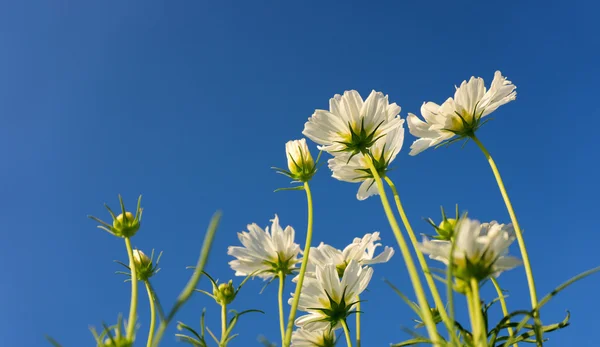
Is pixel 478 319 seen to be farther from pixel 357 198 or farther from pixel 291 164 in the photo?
pixel 291 164

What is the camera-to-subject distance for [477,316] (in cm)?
55

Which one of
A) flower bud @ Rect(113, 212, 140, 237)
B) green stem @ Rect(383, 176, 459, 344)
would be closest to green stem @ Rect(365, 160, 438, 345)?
green stem @ Rect(383, 176, 459, 344)

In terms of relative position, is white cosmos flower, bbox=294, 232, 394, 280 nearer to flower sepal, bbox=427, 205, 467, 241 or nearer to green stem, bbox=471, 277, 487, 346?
flower sepal, bbox=427, 205, 467, 241

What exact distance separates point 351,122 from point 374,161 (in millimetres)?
117

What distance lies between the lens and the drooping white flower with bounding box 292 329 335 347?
1.22m

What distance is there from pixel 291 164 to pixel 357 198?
0.21m

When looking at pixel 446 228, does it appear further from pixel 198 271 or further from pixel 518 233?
pixel 198 271

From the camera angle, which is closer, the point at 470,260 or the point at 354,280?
the point at 470,260

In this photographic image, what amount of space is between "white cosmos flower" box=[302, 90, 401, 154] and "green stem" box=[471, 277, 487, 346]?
0.55 meters

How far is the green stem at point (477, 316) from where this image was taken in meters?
0.54

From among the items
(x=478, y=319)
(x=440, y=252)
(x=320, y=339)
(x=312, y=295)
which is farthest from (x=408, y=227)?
(x=320, y=339)

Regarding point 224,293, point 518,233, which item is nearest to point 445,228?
point 518,233

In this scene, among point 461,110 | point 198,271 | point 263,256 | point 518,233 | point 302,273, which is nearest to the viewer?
point 198,271

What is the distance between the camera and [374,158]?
1208 millimetres
